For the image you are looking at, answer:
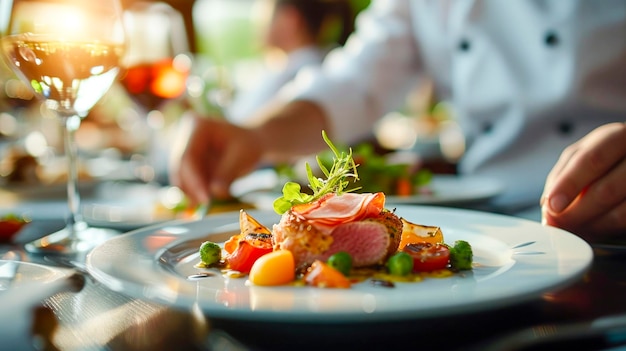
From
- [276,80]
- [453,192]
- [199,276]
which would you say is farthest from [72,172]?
[276,80]

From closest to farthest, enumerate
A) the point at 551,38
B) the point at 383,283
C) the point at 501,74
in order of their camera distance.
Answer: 1. the point at 383,283
2. the point at 551,38
3. the point at 501,74

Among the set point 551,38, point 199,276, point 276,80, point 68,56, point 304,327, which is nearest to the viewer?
point 304,327

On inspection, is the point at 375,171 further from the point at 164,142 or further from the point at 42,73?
the point at 164,142

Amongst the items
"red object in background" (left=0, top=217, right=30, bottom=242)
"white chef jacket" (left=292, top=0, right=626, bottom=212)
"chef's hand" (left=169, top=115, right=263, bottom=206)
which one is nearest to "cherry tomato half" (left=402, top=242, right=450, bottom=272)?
"white chef jacket" (left=292, top=0, right=626, bottom=212)

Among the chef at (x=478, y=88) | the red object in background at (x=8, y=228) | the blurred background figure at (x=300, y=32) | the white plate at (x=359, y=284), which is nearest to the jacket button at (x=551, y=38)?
the chef at (x=478, y=88)

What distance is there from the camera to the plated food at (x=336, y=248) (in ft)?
3.54

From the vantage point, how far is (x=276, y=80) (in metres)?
7.04

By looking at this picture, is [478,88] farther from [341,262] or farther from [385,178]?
[341,262]

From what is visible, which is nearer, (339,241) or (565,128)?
(339,241)

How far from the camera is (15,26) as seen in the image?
1457mm

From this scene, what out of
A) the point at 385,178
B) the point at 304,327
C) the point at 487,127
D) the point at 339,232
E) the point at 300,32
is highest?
the point at 300,32

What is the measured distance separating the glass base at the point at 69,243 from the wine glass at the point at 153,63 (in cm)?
142

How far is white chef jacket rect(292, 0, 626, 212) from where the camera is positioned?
2592 mm

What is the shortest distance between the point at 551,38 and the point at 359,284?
79.4 inches
